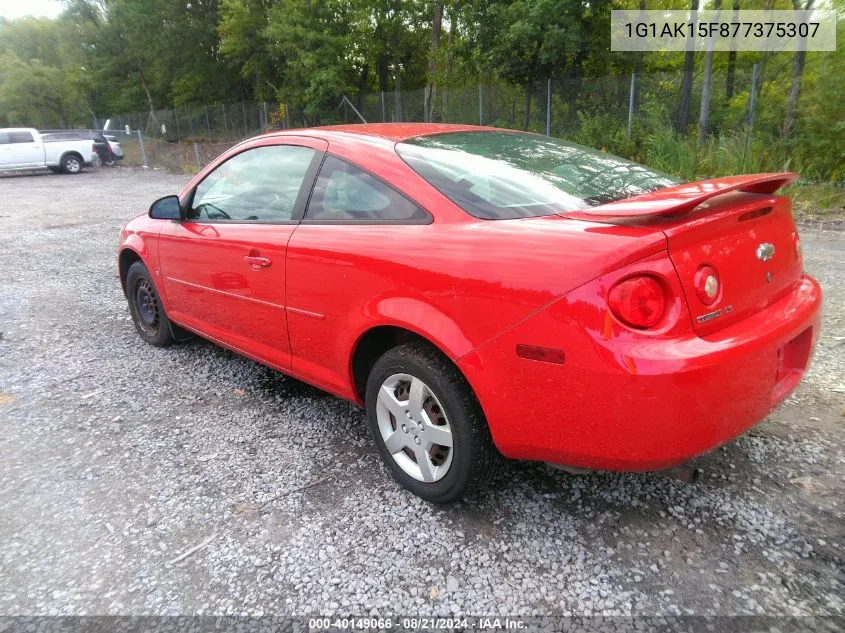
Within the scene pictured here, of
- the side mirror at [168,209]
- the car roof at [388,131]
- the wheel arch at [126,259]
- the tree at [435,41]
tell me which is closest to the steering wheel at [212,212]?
the side mirror at [168,209]

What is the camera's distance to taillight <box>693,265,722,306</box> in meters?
1.91

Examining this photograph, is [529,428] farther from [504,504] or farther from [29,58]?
[29,58]

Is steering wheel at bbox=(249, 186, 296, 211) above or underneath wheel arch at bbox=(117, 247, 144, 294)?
above

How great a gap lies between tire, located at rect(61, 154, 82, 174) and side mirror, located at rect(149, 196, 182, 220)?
2342 cm

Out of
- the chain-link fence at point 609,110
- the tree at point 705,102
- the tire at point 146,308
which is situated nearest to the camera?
the tire at point 146,308

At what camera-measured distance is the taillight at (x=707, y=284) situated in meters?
1.91

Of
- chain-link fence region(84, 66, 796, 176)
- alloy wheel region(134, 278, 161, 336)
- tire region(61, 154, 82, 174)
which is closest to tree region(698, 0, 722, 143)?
chain-link fence region(84, 66, 796, 176)

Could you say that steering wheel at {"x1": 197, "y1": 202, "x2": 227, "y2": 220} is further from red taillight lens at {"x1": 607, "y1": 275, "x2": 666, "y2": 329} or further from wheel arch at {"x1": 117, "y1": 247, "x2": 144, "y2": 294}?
red taillight lens at {"x1": 607, "y1": 275, "x2": 666, "y2": 329}

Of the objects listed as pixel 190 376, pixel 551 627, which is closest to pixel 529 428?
pixel 551 627

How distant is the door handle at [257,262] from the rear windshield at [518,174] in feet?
2.88

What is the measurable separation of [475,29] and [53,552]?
17.6 meters

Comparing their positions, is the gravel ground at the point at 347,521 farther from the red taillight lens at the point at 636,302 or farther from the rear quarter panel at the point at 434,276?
the red taillight lens at the point at 636,302

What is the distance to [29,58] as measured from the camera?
53.0 meters

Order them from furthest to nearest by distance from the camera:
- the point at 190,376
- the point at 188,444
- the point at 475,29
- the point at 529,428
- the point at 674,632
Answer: the point at 475,29 < the point at 190,376 < the point at 188,444 < the point at 529,428 < the point at 674,632
